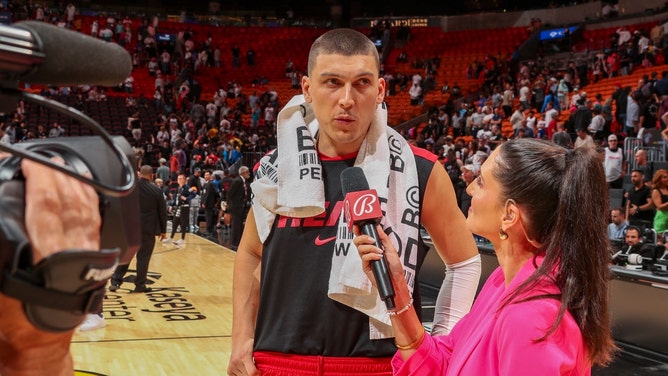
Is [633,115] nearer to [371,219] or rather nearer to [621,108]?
[621,108]

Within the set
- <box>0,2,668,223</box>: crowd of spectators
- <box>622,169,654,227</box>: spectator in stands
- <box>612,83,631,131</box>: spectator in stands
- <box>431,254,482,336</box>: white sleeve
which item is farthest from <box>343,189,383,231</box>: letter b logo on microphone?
<box>612,83,631,131</box>: spectator in stands

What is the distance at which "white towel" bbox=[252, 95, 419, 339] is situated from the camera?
188 centimetres

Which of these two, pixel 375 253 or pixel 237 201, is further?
pixel 237 201

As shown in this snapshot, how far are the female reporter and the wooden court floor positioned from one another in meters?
3.85

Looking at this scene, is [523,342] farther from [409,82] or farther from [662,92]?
→ [409,82]

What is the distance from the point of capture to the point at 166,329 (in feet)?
21.5

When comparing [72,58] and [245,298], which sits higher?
[72,58]

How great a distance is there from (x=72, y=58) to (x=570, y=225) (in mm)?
1056

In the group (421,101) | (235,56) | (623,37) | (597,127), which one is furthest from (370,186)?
(235,56)

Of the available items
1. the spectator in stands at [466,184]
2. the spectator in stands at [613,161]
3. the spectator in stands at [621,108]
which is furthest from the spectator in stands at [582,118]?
the spectator in stands at [466,184]

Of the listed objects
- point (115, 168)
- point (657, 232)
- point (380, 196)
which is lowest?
point (657, 232)

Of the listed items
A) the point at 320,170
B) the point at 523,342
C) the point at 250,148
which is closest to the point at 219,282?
the point at 320,170

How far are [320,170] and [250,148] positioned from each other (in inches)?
656

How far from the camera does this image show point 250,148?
18.5 m
